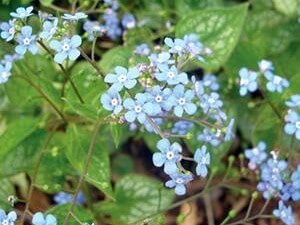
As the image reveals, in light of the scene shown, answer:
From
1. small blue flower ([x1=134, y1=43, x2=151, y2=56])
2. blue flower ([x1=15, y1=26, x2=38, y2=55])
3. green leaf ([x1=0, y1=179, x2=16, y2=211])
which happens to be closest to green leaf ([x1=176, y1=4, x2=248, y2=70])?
small blue flower ([x1=134, y1=43, x2=151, y2=56])

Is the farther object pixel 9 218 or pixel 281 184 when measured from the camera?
pixel 281 184

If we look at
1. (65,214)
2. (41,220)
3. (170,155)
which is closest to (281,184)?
(170,155)

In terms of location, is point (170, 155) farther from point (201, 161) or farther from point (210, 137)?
point (210, 137)

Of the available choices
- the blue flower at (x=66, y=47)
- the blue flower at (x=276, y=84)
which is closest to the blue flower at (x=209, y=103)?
the blue flower at (x=276, y=84)

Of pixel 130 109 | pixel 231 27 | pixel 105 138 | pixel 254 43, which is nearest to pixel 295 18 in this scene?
pixel 254 43

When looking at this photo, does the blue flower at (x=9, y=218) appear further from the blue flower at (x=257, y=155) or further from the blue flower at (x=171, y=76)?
the blue flower at (x=257, y=155)

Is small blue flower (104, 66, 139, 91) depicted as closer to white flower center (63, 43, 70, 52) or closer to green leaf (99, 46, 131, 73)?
white flower center (63, 43, 70, 52)

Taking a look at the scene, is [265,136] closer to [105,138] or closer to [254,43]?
[254,43]
